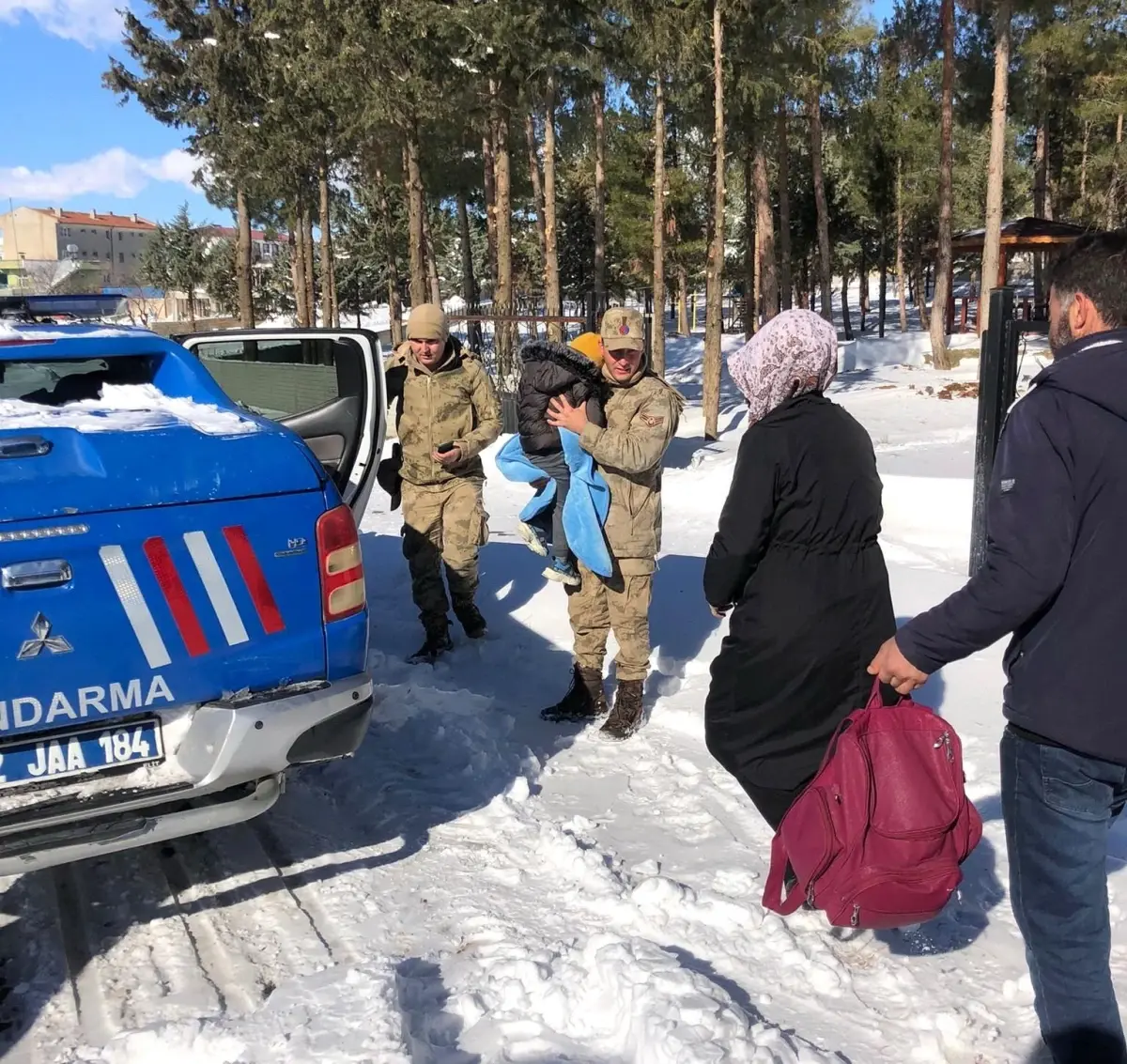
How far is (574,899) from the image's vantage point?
306cm

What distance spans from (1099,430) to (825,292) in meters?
25.7

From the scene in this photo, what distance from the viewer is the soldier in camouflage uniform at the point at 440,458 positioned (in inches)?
205

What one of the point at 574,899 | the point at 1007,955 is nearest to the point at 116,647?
the point at 574,899

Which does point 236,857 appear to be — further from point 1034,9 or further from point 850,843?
point 1034,9

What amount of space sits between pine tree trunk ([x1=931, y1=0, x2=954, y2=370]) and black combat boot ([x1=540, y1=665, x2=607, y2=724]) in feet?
69.0

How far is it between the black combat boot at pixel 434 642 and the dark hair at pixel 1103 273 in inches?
155

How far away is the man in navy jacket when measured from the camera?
6.24 ft

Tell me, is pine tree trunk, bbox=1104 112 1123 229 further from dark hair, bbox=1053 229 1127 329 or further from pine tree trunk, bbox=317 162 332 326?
dark hair, bbox=1053 229 1127 329

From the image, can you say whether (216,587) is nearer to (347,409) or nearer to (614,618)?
(614,618)

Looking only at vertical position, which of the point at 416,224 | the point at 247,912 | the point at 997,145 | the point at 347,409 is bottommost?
the point at 247,912

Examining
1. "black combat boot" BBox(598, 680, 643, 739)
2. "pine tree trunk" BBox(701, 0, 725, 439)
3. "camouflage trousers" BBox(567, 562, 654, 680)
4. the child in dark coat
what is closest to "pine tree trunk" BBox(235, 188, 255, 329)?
"pine tree trunk" BBox(701, 0, 725, 439)

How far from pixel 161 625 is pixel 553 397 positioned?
2003 mm

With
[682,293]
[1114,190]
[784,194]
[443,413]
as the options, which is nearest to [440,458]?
[443,413]

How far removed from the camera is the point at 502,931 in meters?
2.91
